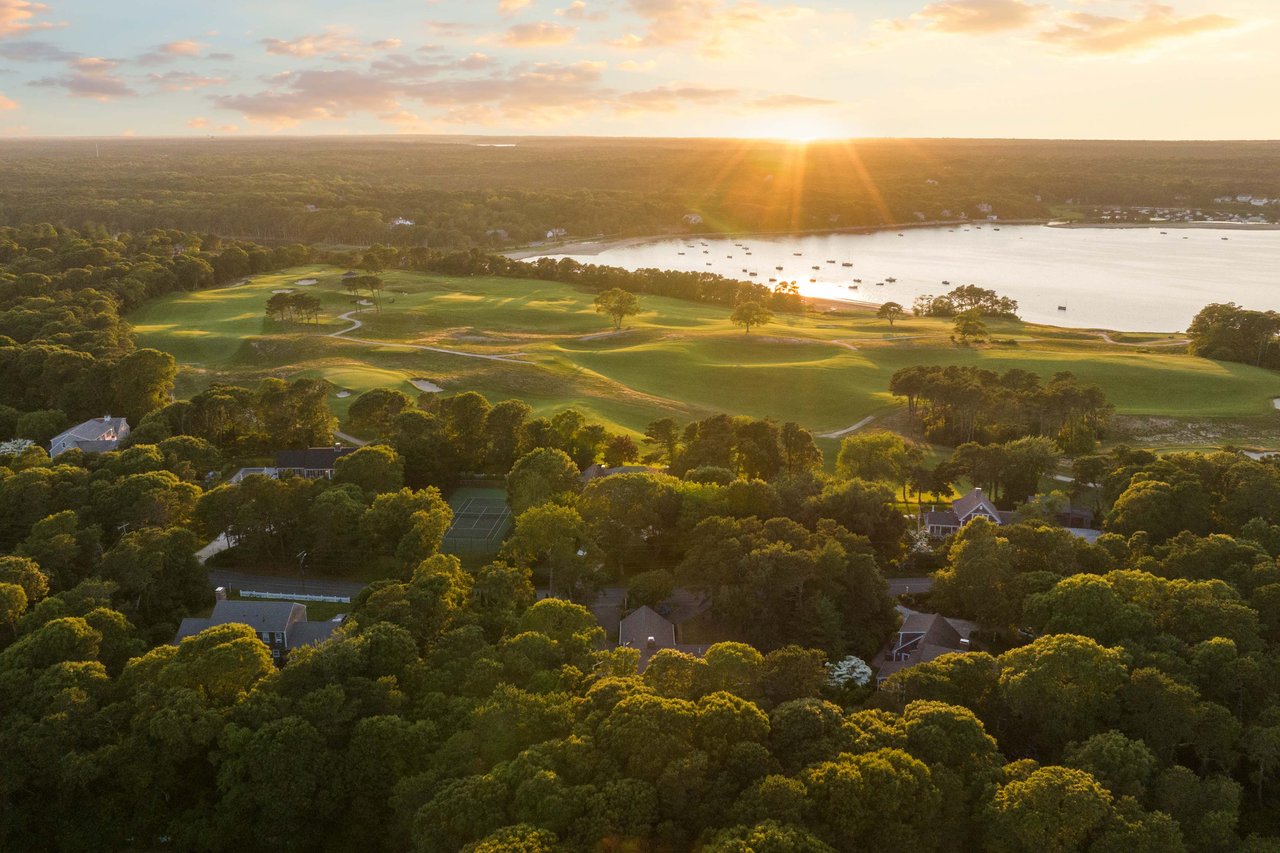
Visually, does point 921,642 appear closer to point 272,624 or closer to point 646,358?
point 272,624

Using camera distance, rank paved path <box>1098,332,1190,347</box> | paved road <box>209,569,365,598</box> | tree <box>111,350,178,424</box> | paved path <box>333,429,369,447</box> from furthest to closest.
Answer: paved path <box>1098,332,1190,347</box>, tree <box>111,350,178,424</box>, paved path <box>333,429,369,447</box>, paved road <box>209,569,365,598</box>

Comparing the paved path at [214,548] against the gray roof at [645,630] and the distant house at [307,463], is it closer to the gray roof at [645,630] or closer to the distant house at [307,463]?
the distant house at [307,463]

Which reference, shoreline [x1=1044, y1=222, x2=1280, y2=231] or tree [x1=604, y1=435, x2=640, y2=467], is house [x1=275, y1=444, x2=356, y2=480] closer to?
tree [x1=604, y1=435, x2=640, y2=467]

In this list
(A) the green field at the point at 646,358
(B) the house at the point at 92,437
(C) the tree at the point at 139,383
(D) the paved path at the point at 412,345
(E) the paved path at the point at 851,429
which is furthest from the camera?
(D) the paved path at the point at 412,345

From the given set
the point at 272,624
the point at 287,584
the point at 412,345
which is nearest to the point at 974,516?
the point at 272,624

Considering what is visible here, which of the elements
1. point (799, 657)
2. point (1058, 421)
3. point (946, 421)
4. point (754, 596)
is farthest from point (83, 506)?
point (1058, 421)

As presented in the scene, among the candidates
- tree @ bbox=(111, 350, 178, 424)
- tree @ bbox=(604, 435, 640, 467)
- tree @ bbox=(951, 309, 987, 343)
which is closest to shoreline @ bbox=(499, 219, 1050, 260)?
tree @ bbox=(951, 309, 987, 343)

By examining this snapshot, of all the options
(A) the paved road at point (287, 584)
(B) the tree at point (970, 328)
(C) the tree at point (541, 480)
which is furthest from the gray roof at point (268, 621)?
(B) the tree at point (970, 328)
